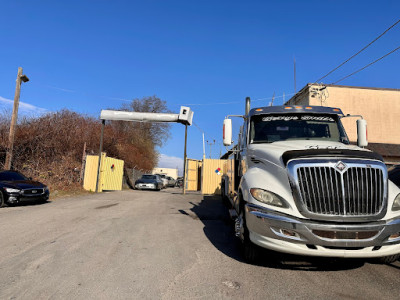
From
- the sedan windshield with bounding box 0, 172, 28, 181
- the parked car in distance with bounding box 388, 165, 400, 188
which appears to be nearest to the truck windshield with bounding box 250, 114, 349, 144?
the parked car in distance with bounding box 388, 165, 400, 188

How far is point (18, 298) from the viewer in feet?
9.64

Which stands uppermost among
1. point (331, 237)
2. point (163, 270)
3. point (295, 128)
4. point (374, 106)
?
point (374, 106)

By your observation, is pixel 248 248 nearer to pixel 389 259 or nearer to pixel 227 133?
pixel 389 259

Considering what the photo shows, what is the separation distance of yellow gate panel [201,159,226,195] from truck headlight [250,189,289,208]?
1558 centimetres

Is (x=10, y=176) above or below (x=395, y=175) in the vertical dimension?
below

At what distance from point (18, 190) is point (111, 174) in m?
9.21

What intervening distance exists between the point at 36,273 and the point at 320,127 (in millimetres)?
5419

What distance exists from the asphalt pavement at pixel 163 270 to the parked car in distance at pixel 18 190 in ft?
16.3

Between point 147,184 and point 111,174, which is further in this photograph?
point 147,184

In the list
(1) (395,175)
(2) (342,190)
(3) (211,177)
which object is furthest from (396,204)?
(3) (211,177)

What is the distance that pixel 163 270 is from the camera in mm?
3814

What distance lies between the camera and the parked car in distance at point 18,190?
33.2ft

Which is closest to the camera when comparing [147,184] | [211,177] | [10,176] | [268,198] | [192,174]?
[268,198]

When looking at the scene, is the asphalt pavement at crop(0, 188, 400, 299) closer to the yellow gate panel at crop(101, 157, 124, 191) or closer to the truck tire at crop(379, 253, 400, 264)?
the truck tire at crop(379, 253, 400, 264)
